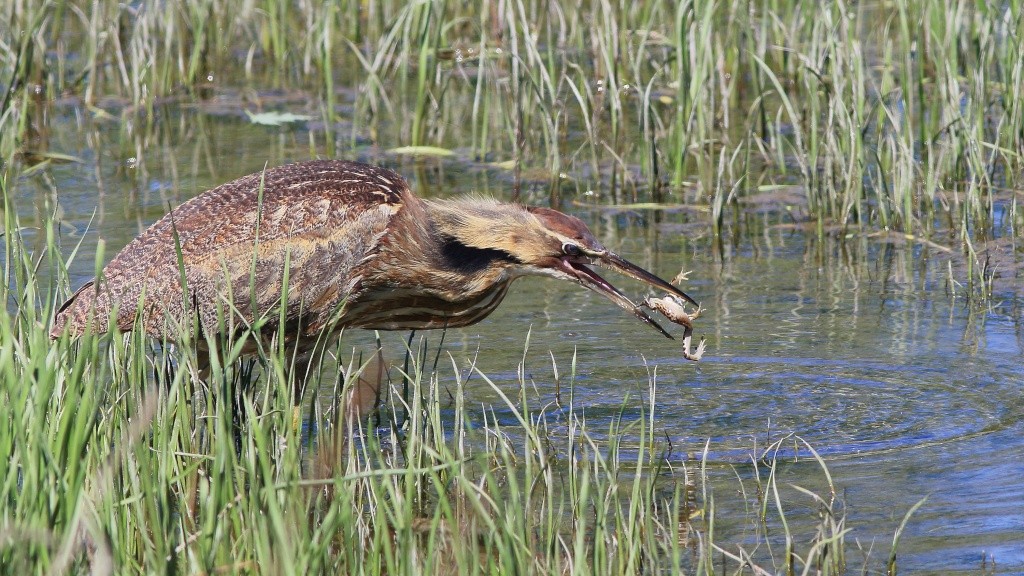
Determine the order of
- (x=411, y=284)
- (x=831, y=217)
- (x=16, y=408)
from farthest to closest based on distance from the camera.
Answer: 1. (x=831, y=217)
2. (x=411, y=284)
3. (x=16, y=408)

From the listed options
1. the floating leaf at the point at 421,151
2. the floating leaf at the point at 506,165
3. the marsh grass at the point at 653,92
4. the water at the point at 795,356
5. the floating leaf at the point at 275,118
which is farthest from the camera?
the floating leaf at the point at 275,118

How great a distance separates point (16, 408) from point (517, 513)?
3.43ft

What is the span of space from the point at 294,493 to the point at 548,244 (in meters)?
2.15

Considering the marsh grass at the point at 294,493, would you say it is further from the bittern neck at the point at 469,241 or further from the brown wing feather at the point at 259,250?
the bittern neck at the point at 469,241

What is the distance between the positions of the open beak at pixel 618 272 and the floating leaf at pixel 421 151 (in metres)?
3.69

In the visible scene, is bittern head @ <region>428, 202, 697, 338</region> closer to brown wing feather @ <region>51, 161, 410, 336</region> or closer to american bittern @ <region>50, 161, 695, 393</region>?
american bittern @ <region>50, 161, 695, 393</region>

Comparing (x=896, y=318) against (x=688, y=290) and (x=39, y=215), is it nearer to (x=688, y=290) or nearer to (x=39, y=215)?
(x=688, y=290)

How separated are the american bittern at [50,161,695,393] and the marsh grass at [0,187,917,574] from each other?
0.31 meters

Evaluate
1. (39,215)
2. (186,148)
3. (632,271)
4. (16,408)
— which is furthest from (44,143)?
(16,408)

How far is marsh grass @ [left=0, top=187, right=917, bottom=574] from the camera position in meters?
3.08

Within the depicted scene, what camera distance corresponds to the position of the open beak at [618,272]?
197 inches

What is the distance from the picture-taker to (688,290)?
22.0ft

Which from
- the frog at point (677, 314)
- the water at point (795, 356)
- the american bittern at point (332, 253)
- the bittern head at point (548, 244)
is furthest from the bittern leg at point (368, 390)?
the frog at point (677, 314)

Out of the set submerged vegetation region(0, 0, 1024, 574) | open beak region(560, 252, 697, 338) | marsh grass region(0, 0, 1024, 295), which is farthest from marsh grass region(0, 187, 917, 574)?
marsh grass region(0, 0, 1024, 295)
